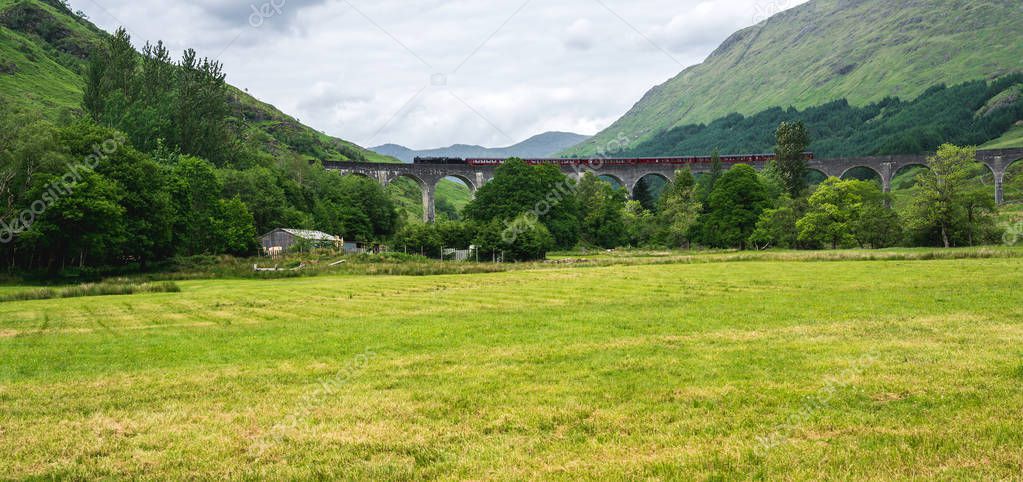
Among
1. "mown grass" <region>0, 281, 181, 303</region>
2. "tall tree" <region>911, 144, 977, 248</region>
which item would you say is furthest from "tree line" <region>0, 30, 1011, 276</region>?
"mown grass" <region>0, 281, 181, 303</region>

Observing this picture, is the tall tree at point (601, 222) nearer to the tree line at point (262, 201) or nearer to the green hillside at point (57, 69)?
the tree line at point (262, 201)

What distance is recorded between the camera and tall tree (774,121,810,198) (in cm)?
9719

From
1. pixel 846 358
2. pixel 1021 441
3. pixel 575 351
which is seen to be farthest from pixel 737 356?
pixel 1021 441

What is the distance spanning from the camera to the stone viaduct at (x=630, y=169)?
120m

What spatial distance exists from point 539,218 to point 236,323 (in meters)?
62.2

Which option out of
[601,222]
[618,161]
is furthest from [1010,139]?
[601,222]

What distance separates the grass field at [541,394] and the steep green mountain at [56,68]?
103m

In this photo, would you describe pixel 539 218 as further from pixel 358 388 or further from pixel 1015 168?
pixel 1015 168

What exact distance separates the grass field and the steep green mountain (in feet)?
337

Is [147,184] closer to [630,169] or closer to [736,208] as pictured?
[736,208]

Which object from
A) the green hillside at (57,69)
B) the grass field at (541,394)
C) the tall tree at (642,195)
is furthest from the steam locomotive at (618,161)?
the grass field at (541,394)

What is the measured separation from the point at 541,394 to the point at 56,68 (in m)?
178

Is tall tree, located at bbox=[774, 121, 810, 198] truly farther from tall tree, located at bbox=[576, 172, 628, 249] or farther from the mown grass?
the mown grass

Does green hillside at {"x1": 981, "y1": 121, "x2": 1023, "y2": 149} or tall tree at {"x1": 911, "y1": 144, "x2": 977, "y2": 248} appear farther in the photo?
green hillside at {"x1": 981, "y1": 121, "x2": 1023, "y2": 149}
